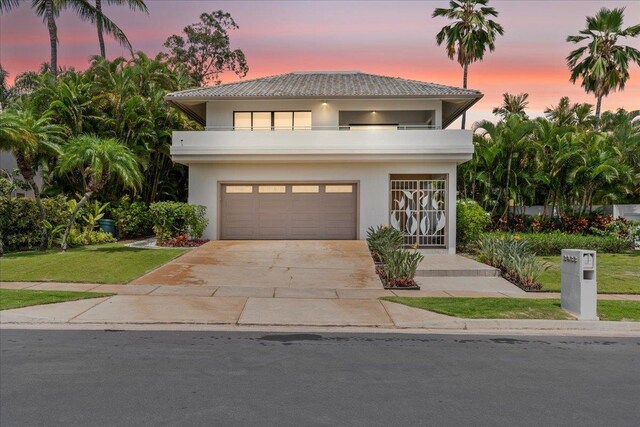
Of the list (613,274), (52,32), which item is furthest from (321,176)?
(52,32)

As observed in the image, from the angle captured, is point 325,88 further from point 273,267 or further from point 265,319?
point 265,319

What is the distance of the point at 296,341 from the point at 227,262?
27.5 feet

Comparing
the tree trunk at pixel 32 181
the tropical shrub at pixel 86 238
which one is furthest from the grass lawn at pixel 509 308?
the tropical shrub at pixel 86 238

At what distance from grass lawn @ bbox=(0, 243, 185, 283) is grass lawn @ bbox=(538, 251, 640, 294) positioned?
36.4 feet

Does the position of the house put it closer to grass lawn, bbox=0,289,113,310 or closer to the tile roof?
the tile roof

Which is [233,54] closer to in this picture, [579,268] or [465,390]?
[579,268]

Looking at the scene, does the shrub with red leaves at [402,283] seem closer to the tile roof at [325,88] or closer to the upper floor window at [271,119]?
the tile roof at [325,88]

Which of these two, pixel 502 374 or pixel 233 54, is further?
pixel 233 54

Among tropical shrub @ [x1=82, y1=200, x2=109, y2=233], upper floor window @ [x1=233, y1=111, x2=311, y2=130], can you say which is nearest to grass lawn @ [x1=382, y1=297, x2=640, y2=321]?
upper floor window @ [x1=233, y1=111, x2=311, y2=130]

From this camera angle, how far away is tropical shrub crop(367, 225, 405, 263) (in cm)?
1505

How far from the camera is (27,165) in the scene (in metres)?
17.2

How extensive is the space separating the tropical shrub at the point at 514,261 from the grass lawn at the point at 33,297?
10.3m

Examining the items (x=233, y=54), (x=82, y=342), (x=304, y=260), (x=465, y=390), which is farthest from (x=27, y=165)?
(x=233, y=54)

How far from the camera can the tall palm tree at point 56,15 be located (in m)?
29.1
